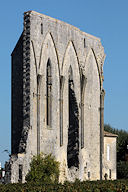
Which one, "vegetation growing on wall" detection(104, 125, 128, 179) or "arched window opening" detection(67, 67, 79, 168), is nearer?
"arched window opening" detection(67, 67, 79, 168)

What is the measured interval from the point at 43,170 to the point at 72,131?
5.64 metres

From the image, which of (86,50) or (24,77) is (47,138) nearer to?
(24,77)

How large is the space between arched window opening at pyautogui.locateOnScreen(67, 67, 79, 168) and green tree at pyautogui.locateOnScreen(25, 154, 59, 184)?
3830 millimetres

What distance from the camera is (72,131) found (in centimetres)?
3728

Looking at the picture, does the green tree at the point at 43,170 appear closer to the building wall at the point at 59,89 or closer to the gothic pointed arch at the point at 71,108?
the building wall at the point at 59,89

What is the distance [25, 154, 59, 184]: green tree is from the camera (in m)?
31.5

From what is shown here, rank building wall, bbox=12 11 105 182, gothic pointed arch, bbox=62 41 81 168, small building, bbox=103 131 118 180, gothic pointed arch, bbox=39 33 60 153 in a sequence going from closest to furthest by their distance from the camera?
building wall, bbox=12 11 105 182
gothic pointed arch, bbox=39 33 60 153
gothic pointed arch, bbox=62 41 81 168
small building, bbox=103 131 118 180

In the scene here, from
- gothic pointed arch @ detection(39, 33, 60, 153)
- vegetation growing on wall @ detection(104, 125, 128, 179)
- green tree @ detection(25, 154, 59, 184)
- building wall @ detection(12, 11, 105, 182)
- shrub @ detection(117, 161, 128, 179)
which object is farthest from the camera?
vegetation growing on wall @ detection(104, 125, 128, 179)

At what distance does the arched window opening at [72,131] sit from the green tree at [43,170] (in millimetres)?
3830

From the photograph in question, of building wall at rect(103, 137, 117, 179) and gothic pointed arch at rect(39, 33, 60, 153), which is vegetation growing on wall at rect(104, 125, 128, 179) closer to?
building wall at rect(103, 137, 117, 179)

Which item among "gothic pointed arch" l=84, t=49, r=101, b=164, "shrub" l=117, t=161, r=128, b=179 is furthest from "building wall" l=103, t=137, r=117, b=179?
"shrub" l=117, t=161, r=128, b=179

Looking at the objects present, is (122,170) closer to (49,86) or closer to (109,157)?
(109,157)

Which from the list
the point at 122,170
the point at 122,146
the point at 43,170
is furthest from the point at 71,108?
the point at 122,146

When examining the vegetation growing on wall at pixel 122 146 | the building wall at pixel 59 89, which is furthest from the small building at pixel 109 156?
the vegetation growing on wall at pixel 122 146
